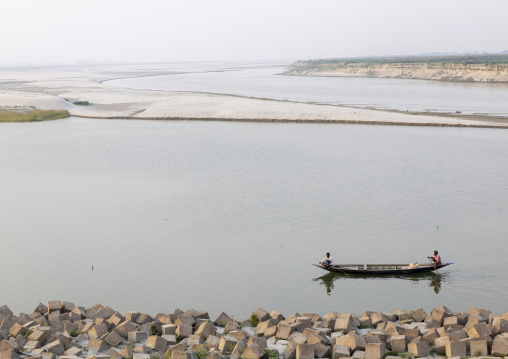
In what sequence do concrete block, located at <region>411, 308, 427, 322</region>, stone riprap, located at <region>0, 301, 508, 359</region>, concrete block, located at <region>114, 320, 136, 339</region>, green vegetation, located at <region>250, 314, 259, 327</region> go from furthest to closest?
concrete block, located at <region>411, 308, 427, 322</region>, green vegetation, located at <region>250, 314, 259, 327</region>, concrete block, located at <region>114, 320, 136, 339</region>, stone riprap, located at <region>0, 301, 508, 359</region>

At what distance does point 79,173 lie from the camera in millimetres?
38219

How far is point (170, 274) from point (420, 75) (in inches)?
5344

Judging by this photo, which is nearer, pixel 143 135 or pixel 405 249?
pixel 405 249

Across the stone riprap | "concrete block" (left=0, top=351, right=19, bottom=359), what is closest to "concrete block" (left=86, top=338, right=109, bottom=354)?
the stone riprap

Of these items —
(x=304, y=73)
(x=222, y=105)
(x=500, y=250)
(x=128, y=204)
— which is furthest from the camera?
(x=304, y=73)

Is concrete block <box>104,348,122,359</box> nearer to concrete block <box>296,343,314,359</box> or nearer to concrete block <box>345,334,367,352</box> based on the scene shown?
concrete block <box>296,343,314,359</box>

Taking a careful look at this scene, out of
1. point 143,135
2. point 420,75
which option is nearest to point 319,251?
point 143,135

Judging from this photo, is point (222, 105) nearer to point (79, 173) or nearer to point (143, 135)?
point (143, 135)

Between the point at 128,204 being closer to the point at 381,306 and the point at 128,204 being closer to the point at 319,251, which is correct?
the point at 319,251

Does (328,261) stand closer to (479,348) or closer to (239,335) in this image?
(239,335)

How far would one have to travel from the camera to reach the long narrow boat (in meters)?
21.4

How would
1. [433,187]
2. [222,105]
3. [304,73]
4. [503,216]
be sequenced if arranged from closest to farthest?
[503,216] → [433,187] → [222,105] → [304,73]

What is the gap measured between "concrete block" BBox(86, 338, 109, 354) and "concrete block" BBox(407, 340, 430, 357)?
7895 millimetres

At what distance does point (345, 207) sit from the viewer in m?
28.9
